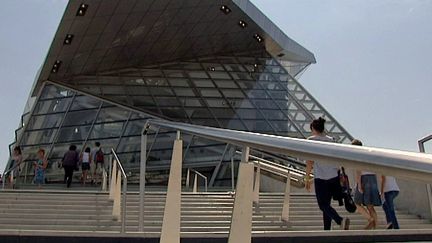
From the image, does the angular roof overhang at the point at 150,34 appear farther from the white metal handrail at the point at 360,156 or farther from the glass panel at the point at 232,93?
the white metal handrail at the point at 360,156

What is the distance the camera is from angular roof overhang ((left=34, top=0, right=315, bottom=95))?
1973 centimetres

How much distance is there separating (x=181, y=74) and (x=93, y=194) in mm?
17291

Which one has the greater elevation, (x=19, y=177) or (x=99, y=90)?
(x=99, y=90)

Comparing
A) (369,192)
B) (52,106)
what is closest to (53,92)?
(52,106)

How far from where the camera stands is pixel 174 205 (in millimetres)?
3135

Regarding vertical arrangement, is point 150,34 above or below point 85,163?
above

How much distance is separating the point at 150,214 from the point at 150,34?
1710cm

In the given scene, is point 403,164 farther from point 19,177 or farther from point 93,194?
point 19,177

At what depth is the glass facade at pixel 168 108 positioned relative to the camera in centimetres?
1859

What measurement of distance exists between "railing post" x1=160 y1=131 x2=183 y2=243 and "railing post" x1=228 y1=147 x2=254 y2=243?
2.99 feet

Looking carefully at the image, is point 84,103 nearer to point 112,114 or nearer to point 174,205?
point 112,114

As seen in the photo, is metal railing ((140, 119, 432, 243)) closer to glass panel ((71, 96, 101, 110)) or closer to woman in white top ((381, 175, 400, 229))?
woman in white top ((381, 175, 400, 229))

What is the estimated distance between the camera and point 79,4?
59.0ft

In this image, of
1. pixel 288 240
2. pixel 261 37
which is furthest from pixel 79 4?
pixel 288 240
